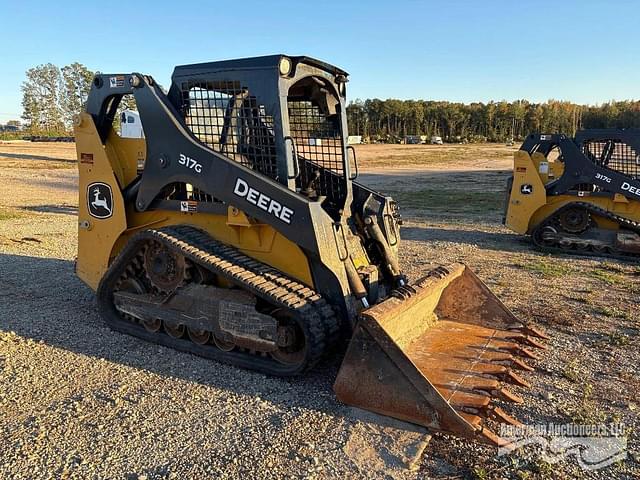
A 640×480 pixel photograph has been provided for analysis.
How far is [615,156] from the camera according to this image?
1002cm

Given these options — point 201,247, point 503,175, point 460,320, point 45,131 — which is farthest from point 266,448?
point 45,131

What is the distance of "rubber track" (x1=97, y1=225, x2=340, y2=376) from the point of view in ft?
13.7

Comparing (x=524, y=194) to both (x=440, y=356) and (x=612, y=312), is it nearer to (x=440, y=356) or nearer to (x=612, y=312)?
(x=612, y=312)

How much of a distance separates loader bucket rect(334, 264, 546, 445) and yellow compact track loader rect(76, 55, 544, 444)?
0.01 meters

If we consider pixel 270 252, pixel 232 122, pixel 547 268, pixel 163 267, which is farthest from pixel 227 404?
Answer: pixel 547 268

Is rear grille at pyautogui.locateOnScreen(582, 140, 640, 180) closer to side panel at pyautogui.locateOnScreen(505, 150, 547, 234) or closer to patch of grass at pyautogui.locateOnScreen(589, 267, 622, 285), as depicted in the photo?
side panel at pyautogui.locateOnScreen(505, 150, 547, 234)

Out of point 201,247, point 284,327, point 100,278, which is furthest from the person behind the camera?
point 100,278

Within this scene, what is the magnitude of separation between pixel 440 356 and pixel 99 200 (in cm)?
369

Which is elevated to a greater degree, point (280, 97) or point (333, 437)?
point (280, 97)

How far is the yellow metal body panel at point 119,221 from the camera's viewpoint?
15.9ft

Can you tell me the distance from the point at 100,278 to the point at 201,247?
1644 mm

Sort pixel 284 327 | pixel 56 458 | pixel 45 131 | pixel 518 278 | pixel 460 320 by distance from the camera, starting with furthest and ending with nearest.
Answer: pixel 45 131 < pixel 518 278 < pixel 460 320 < pixel 284 327 < pixel 56 458

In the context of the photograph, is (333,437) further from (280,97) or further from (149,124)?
(149,124)

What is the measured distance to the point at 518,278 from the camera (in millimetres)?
7871
